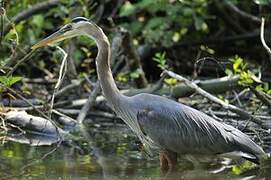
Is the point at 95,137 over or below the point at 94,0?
below

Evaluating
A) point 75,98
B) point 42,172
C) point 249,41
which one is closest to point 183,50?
point 249,41

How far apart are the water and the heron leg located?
74 mm

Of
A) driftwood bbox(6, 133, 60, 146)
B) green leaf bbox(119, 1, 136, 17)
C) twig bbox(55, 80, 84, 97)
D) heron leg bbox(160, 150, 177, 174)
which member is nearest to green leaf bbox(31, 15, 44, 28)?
green leaf bbox(119, 1, 136, 17)

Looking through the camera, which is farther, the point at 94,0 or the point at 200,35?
the point at 200,35

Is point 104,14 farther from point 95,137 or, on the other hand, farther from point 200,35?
point 95,137

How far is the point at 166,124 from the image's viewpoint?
6.25 metres

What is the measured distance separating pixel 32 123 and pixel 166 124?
185 centimetres

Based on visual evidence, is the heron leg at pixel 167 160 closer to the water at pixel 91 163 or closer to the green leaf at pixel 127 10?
the water at pixel 91 163

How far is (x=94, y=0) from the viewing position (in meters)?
10.0

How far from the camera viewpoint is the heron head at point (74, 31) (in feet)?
20.5

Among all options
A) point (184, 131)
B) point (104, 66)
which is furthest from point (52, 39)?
point (184, 131)

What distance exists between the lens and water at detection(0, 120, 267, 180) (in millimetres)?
5969

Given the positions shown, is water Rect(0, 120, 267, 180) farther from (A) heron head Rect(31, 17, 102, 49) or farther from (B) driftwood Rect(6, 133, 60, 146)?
(A) heron head Rect(31, 17, 102, 49)

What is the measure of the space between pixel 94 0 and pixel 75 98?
189 cm
